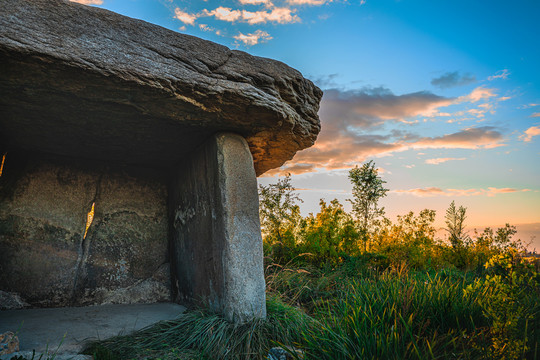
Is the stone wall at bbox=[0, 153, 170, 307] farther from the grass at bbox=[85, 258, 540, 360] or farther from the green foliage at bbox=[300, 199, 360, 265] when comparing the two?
the green foliage at bbox=[300, 199, 360, 265]

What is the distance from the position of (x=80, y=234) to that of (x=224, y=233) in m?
1.86

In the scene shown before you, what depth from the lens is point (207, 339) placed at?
3002 millimetres

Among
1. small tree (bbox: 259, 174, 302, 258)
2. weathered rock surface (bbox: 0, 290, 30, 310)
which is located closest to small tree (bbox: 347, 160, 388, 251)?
small tree (bbox: 259, 174, 302, 258)

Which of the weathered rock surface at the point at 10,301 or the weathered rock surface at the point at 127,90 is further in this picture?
the weathered rock surface at the point at 10,301

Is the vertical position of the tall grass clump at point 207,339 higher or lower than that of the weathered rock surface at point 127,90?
lower

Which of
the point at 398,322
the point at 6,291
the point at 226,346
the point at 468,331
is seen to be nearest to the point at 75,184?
the point at 6,291

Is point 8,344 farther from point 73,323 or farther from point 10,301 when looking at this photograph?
point 10,301

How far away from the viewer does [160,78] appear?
2.87 m

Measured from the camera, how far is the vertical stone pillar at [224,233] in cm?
333

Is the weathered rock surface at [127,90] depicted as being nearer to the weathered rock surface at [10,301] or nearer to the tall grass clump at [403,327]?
the weathered rock surface at [10,301]

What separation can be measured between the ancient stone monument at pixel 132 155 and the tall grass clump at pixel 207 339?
172 millimetres

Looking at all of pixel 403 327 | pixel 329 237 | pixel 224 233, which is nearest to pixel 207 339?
pixel 224 233

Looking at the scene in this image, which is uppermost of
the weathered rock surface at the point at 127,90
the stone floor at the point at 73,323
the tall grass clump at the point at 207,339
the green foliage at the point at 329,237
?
the weathered rock surface at the point at 127,90


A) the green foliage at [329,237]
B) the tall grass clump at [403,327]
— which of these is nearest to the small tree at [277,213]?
the green foliage at [329,237]
